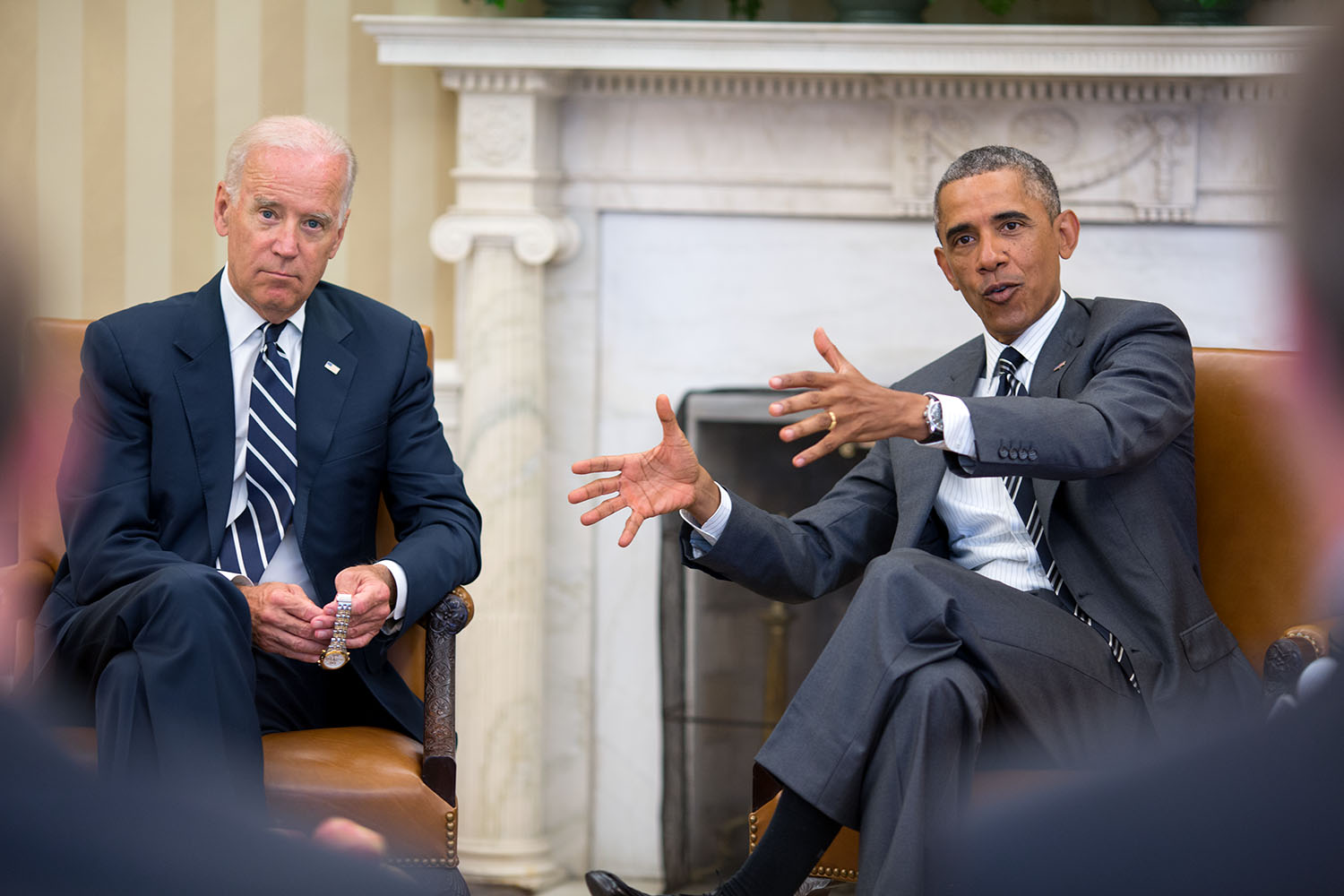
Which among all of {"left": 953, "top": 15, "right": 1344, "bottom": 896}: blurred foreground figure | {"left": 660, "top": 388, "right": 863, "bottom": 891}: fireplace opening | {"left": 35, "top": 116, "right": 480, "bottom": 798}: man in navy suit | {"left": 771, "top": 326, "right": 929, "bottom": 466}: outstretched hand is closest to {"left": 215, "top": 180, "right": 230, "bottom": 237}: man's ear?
{"left": 35, "top": 116, "right": 480, "bottom": 798}: man in navy suit

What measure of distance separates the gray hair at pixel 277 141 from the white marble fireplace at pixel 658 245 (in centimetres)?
113

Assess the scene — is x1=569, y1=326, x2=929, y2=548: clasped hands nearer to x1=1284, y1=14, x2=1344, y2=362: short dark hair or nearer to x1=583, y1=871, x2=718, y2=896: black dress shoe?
x1=583, y1=871, x2=718, y2=896: black dress shoe

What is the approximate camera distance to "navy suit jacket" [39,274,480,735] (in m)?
1.73

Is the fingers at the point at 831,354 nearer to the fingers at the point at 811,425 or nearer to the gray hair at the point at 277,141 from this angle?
the fingers at the point at 811,425

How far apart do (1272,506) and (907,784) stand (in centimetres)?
79

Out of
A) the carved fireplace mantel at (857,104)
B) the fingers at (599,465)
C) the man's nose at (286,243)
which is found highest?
the carved fireplace mantel at (857,104)

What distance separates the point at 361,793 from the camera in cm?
166

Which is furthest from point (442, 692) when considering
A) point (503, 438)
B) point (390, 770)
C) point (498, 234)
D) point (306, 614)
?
point (498, 234)

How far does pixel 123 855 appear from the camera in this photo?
1.14ft

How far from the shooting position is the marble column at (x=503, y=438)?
3.00 m

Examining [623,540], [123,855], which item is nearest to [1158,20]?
[623,540]

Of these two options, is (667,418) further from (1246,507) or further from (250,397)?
(1246,507)

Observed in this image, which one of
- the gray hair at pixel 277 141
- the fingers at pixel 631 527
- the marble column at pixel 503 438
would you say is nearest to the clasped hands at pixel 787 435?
the fingers at pixel 631 527

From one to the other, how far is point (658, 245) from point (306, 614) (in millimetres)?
1676
